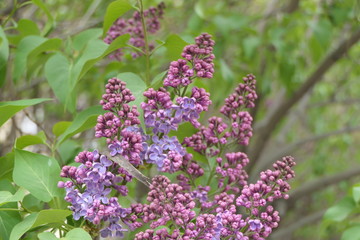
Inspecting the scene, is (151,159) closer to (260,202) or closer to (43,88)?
(260,202)

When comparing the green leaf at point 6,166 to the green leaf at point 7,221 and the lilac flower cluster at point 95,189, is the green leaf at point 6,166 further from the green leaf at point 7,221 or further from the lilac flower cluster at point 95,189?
the lilac flower cluster at point 95,189

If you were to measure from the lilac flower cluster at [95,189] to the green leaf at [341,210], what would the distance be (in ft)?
2.84

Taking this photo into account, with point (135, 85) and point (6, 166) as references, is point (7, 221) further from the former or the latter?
point (135, 85)

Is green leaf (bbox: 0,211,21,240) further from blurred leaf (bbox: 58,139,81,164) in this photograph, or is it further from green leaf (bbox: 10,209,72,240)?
blurred leaf (bbox: 58,139,81,164)

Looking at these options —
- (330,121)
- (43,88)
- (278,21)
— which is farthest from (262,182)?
(330,121)

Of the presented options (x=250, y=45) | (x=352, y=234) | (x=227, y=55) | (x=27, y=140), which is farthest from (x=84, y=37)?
(x=227, y=55)

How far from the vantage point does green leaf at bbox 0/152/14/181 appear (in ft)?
3.93

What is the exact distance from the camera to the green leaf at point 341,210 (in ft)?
5.32

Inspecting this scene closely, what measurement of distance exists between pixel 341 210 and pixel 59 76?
3.12 feet

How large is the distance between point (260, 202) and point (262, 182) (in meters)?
0.04

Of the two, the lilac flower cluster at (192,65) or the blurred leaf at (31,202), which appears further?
the blurred leaf at (31,202)

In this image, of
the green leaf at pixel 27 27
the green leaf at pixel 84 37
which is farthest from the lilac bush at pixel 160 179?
the green leaf at pixel 27 27

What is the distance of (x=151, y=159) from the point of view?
1.00m

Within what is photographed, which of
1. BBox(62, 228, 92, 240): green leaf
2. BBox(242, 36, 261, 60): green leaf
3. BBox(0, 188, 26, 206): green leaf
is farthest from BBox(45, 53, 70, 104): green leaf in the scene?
BBox(242, 36, 261, 60): green leaf
